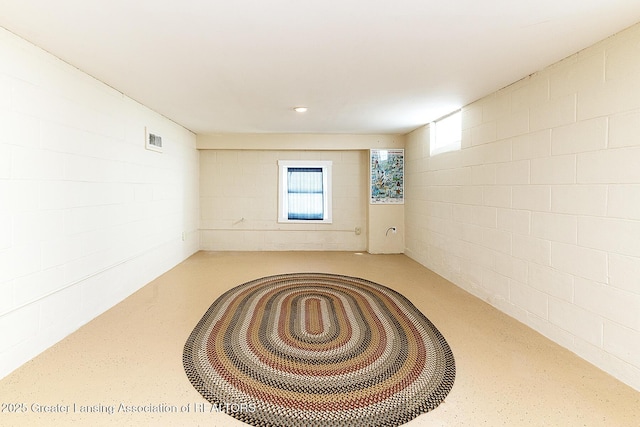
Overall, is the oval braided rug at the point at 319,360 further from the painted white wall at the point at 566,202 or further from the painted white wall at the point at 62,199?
the painted white wall at the point at 62,199

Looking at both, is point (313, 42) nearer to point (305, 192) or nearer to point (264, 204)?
point (305, 192)

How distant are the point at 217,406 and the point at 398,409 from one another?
0.95m

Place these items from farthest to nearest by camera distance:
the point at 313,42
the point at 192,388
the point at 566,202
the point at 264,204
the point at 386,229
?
the point at 264,204, the point at 386,229, the point at 566,202, the point at 313,42, the point at 192,388

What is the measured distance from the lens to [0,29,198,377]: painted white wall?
6.15ft

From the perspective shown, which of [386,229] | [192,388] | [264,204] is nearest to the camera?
[192,388]

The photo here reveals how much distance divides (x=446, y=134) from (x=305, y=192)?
2673mm

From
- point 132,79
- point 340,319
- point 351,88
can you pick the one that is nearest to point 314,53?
point 351,88

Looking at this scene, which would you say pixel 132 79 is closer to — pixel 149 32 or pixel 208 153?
pixel 149 32

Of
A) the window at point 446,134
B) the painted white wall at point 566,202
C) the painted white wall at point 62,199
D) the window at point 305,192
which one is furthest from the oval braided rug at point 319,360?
the window at point 305,192

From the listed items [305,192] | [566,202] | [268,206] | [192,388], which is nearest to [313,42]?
[566,202]

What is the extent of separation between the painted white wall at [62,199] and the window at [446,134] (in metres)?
3.70

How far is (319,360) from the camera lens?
6.68 ft

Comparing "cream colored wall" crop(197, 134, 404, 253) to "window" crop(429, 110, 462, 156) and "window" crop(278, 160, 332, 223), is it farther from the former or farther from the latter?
"window" crop(429, 110, 462, 156)

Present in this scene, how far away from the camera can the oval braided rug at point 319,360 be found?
1.57 meters
